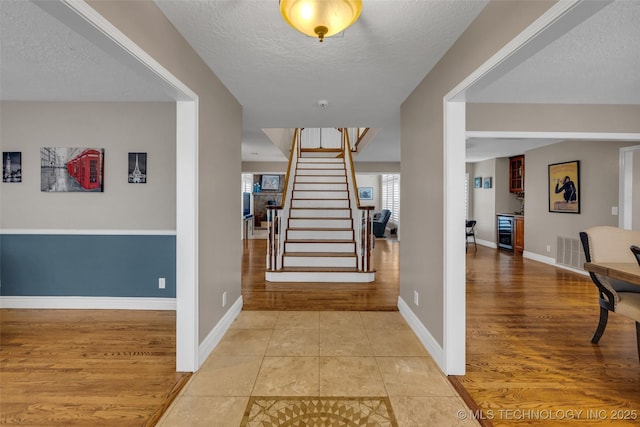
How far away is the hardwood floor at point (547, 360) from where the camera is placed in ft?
5.70

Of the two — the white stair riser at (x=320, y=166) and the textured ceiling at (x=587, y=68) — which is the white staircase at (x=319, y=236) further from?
the textured ceiling at (x=587, y=68)

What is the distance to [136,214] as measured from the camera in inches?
127

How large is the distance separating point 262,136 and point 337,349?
12.7ft

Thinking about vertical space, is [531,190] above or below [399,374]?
above

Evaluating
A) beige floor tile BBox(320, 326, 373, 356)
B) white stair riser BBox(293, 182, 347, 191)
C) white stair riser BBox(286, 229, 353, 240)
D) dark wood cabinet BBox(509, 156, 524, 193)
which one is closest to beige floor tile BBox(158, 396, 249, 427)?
beige floor tile BBox(320, 326, 373, 356)

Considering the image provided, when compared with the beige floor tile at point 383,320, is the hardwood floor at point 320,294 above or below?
above

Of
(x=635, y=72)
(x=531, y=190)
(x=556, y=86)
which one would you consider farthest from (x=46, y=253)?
(x=531, y=190)

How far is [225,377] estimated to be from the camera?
201 centimetres

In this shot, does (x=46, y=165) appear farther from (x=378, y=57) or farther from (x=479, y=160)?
(x=479, y=160)

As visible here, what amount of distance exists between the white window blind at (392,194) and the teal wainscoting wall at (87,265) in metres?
7.49

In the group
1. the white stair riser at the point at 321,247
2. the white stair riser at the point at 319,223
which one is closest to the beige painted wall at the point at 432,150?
the white stair riser at the point at 321,247

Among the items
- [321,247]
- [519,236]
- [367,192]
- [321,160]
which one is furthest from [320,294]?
[367,192]

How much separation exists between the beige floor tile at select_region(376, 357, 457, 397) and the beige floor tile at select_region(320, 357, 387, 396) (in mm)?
65

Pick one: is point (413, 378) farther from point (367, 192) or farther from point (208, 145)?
point (367, 192)
